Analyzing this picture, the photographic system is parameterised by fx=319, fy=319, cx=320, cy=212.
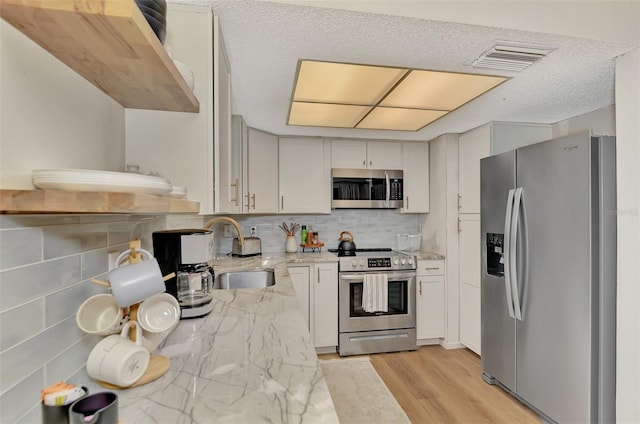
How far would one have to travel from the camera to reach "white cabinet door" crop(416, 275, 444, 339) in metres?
3.25

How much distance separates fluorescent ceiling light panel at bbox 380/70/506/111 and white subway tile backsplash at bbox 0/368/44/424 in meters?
1.92

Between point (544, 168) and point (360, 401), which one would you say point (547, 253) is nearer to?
point (544, 168)

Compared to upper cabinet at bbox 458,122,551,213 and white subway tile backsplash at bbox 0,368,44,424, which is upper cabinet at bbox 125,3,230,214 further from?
upper cabinet at bbox 458,122,551,213

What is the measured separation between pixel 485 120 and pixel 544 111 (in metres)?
0.42

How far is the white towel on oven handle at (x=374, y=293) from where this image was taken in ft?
10.1

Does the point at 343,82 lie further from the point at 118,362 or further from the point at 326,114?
the point at 118,362

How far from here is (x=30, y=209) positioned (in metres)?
0.54

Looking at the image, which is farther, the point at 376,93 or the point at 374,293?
the point at 374,293

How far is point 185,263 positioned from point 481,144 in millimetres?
2730

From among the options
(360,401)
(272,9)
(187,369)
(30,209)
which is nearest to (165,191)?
(30,209)

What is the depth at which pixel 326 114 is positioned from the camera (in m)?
2.48

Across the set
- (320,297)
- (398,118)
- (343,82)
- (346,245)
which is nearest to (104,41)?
(343,82)

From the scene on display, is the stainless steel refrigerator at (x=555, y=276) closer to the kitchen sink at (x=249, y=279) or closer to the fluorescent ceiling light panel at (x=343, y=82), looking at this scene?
the fluorescent ceiling light panel at (x=343, y=82)

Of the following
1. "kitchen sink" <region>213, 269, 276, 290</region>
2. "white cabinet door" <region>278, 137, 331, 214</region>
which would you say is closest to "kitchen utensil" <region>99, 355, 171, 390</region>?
"kitchen sink" <region>213, 269, 276, 290</region>
